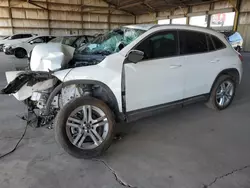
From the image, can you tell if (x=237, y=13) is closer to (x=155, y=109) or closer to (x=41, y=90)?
(x=155, y=109)

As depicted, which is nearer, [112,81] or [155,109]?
[112,81]

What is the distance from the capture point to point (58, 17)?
23.8 m

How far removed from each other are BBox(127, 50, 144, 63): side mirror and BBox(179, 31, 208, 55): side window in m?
0.97

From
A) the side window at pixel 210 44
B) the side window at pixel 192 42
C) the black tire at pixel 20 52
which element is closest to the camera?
the side window at pixel 192 42

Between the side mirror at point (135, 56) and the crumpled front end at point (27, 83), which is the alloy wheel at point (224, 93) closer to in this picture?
the side mirror at point (135, 56)

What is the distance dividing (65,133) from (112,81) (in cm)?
91

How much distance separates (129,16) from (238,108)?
26.3m

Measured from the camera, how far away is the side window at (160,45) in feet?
10.0

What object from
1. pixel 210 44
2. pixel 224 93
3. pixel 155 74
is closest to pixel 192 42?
pixel 210 44

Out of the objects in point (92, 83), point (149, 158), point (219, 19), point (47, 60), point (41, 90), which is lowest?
point (149, 158)

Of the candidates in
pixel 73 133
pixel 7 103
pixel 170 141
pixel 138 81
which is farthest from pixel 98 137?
pixel 7 103

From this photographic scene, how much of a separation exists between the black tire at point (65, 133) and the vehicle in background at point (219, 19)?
1887cm

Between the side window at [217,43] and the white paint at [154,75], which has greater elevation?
the side window at [217,43]

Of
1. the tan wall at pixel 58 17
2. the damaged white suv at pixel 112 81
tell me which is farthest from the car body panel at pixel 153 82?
the tan wall at pixel 58 17
